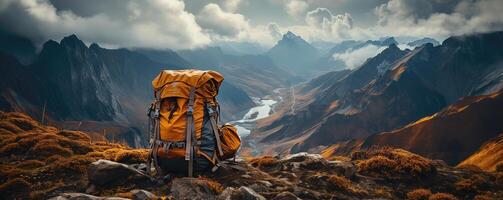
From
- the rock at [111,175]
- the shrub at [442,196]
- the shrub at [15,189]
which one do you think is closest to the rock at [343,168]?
the shrub at [442,196]

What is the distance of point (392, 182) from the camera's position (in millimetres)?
13094

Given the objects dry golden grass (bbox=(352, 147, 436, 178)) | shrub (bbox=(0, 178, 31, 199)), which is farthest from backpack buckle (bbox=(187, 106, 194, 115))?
dry golden grass (bbox=(352, 147, 436, 178))

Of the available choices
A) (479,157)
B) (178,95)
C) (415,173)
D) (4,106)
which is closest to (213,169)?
(178,95)

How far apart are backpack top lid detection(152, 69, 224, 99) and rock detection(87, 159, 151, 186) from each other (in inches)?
99.1

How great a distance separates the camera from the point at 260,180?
12227 mm

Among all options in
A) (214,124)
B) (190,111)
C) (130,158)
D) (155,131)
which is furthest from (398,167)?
(130,158)

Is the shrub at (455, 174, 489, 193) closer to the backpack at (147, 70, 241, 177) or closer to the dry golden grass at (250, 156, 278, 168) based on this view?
the dry golden grass at (250, 156, 278, 168)

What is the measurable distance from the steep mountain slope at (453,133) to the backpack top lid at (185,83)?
513 feet

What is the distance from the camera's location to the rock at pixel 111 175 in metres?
11.4

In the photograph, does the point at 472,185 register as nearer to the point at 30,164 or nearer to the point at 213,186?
the point at 213,186

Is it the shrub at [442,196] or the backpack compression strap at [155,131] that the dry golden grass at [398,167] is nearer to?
the shrub at [442,196]

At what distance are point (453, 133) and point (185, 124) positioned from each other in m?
175

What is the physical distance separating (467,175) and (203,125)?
992 centimetres

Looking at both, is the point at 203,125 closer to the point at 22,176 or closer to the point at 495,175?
the point at 22,176
